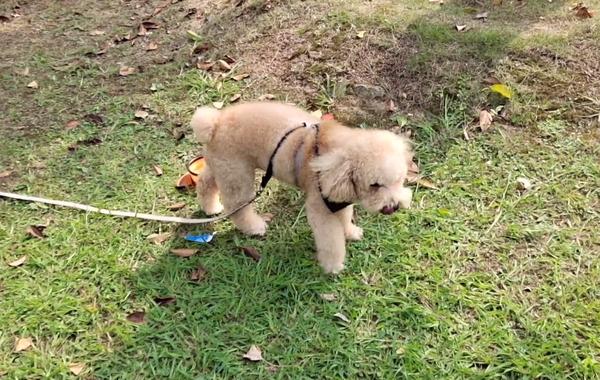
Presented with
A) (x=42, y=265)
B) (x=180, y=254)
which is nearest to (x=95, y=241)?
(x=42, y=265)

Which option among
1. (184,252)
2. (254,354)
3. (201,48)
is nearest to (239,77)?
(201,48)

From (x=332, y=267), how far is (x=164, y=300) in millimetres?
1012

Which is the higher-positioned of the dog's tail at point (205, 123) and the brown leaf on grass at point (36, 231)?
the dog's tail at point (205, 123)

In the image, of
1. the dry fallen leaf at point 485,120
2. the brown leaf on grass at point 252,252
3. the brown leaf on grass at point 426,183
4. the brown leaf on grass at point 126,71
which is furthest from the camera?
the brown leaf on grass at point 126,71

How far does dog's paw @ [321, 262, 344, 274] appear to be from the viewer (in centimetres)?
333

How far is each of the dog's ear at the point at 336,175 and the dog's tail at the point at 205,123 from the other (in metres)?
0.74

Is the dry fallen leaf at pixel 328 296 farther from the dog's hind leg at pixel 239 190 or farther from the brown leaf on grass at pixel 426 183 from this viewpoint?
the brown leaf on grass at pixel 426 183

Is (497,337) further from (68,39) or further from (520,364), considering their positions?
(68,39)

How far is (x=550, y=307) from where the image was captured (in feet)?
9.97

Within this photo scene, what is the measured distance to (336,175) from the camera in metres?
2.89

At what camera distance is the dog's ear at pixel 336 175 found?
114 inches

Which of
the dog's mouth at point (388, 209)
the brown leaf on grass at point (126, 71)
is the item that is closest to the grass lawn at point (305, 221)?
the brown leaf on grass at point (126, 71)

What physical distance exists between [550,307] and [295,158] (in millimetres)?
1618

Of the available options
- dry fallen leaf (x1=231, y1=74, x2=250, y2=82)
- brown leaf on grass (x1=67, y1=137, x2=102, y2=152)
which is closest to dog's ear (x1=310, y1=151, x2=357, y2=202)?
dry fallen leaf (x1=231, y1=74, x2=250, y2=82)
